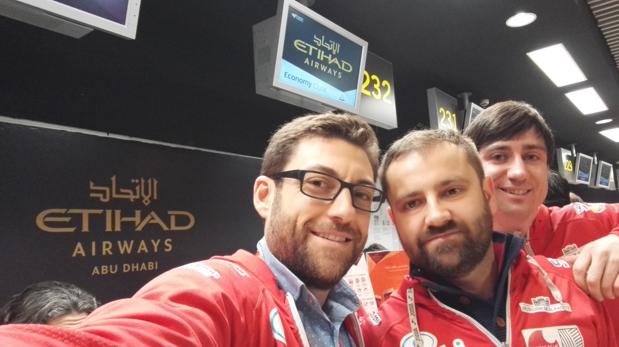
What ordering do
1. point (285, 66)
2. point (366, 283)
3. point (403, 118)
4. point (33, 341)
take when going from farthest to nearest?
point (403, 118)
point (285, 66)
point (366, 283)
point (33, 341)

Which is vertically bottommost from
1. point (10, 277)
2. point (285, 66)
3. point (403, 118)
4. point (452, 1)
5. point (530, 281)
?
point (10, 277)

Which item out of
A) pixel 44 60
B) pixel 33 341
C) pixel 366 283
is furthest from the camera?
pixel 44 60

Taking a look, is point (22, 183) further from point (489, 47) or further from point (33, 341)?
point (489, 47)

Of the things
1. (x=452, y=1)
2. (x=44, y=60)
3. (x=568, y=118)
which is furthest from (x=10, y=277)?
(x=568, y=118)

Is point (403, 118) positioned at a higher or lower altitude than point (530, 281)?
higher

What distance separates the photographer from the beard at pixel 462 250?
108 cm

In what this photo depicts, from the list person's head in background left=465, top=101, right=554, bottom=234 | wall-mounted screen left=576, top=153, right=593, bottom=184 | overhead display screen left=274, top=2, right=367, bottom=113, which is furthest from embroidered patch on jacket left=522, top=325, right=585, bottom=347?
wall-mounted screen left=576, top=153, right=593, bottom=184

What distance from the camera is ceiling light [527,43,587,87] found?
3.95 metres

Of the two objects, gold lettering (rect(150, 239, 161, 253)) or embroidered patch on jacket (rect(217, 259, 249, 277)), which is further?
gold lettering (rect(150, 239, 161, 253))

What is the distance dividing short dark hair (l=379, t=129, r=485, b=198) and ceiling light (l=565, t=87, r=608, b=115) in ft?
16.3

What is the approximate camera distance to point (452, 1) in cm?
295

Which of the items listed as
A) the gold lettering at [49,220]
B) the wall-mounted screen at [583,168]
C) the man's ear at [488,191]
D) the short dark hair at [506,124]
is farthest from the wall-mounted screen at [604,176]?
the gold lettering at [49,220]

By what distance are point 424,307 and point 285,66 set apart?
5.56 ft

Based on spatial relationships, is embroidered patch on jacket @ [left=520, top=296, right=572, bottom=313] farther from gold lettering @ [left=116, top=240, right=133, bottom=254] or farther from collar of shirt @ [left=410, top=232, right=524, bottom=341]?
gold lettering @ [left=116, top=240, right=133, bottom=254]
